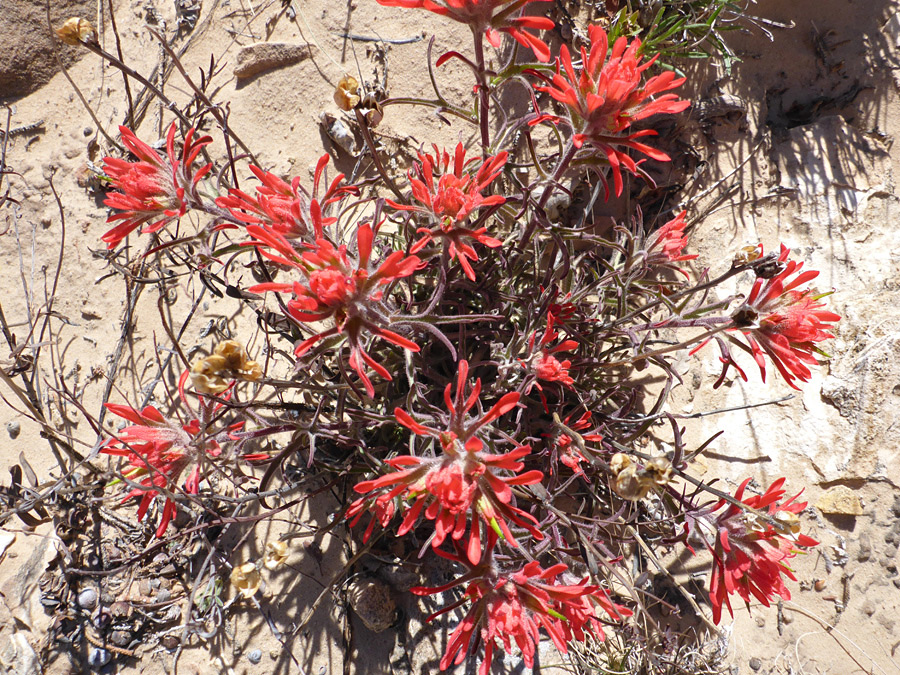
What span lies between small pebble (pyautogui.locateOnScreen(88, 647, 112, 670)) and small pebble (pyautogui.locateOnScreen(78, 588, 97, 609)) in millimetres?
143

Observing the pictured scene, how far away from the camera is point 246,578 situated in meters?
1.91

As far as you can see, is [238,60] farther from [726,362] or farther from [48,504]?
[726,362]

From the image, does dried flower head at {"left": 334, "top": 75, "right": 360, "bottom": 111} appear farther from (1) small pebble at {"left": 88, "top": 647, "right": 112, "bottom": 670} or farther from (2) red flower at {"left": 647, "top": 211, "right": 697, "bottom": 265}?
(1) small pebble at {"left": 88, "top": 647, "right": 112, "bottom": 670}

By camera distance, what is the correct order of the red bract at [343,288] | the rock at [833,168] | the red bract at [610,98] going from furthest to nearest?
the rock at [833,168], the red bract at [610,98], the red bract at [343,288]

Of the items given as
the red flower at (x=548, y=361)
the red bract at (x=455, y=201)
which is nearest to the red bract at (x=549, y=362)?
the red flower at (x=548, y=361)

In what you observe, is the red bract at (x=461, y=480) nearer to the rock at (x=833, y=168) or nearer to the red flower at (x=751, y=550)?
the red flower at (x=751, y=550)

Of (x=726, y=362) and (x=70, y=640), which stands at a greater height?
(x=726, y=362)

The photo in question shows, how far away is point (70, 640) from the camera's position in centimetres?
193

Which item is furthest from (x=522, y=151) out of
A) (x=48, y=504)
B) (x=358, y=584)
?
(x=48, y=504)

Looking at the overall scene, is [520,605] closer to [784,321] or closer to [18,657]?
[784,321]

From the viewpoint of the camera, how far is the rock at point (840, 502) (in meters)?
2.19

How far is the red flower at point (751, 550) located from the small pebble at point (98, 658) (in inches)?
76.8

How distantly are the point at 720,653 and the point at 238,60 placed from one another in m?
2.92

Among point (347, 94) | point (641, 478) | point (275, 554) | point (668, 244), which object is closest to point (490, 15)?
point (347, 94)
